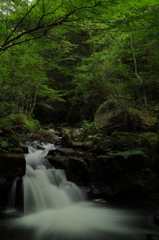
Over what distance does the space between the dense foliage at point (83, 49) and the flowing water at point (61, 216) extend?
12.0 feet

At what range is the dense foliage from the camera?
13.1ft

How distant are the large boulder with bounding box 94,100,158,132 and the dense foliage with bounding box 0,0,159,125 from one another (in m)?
0.64

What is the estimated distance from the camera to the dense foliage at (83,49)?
158 inches

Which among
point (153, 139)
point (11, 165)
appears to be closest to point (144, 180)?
point (153, 139)

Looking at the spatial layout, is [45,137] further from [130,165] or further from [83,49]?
[83,49]

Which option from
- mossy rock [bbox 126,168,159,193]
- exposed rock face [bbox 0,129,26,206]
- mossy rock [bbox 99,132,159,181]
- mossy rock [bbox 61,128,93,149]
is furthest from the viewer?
mossy rock [bbox 61,128,93,149]

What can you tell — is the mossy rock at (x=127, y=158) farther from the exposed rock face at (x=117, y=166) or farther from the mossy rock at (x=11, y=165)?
the mossy rock at (x=11, y=165)

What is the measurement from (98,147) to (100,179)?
3.82 feet

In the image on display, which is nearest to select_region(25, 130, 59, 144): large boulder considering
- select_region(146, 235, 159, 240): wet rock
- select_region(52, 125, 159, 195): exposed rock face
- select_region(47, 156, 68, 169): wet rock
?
select_region(47, 156, 68, 169): wet rock

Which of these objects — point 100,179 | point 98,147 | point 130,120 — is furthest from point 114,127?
point 100,179

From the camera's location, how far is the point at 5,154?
5793mm

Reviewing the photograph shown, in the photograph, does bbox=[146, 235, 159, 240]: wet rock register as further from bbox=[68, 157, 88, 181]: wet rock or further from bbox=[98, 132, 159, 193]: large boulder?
bbox=[68, 157, 88, 181]: wet rock

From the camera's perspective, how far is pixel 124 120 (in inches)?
320

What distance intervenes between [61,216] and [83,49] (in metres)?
18.5
